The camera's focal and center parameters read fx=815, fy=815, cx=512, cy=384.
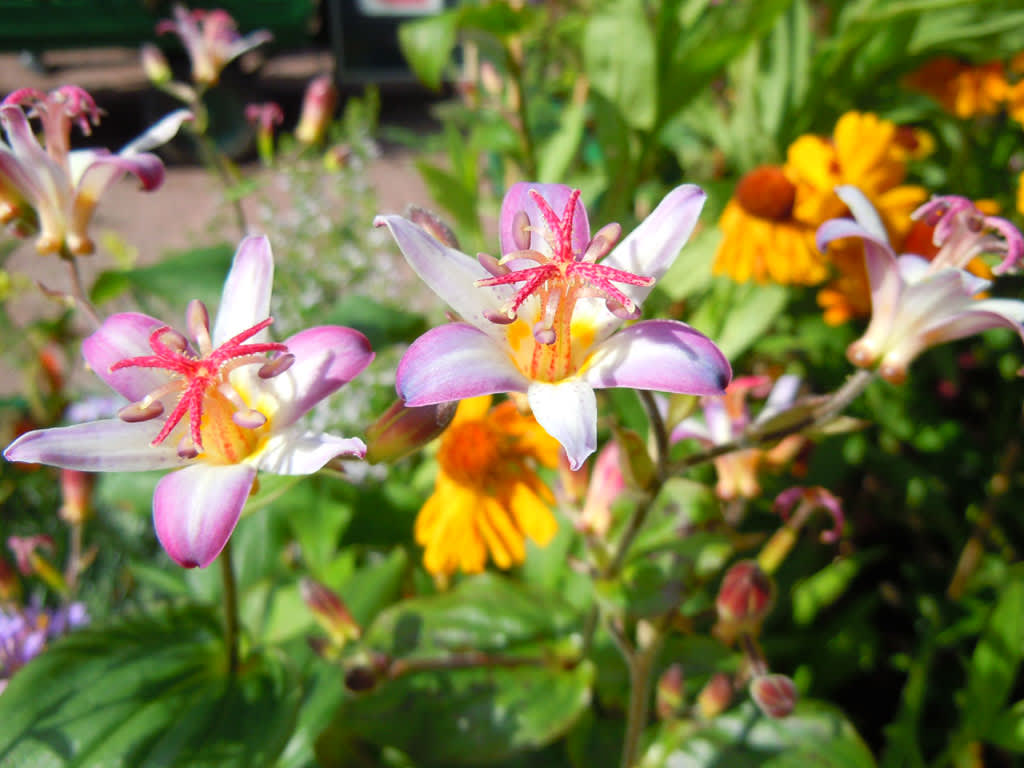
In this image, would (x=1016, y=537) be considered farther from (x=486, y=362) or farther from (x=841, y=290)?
(x=486, y=362)

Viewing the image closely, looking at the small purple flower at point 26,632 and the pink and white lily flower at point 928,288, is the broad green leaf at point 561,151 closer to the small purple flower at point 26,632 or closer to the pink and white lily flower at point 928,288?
the pink and white lily flower at point 928,288

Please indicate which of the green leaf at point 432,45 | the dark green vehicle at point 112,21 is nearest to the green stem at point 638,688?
the green leaf at point 432,45

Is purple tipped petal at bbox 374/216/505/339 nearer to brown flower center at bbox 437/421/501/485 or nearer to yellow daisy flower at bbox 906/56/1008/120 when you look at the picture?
brown flower center at bbox 437/421/501/485

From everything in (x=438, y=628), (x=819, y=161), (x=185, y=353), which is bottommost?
(x=438, y=628)

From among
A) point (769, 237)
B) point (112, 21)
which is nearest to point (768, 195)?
point (769, 237)

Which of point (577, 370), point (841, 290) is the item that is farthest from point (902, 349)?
point (841, 290)

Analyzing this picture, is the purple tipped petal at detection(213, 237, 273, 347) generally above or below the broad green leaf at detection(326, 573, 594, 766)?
above

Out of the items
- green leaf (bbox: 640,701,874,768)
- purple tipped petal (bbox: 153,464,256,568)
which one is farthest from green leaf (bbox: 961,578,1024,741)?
purple tipped petal (bbox: 153,464,256,568)
